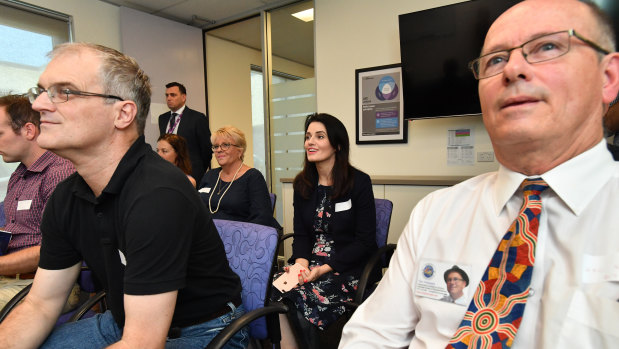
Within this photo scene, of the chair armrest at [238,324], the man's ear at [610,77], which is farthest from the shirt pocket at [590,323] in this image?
the chair armrest at [238,324]

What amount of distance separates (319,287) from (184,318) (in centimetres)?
83

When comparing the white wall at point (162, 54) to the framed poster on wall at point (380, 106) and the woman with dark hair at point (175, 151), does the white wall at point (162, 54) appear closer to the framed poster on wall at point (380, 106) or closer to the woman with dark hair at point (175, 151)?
the woman with dark hair at point (175, 151)

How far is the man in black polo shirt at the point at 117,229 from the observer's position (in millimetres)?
947

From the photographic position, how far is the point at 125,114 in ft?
3.77

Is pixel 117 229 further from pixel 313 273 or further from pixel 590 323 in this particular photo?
pixel 590 323

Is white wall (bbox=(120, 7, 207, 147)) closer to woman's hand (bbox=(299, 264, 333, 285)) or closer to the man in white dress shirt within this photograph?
woman's hand (bbox=(299, 264, 333, 285))

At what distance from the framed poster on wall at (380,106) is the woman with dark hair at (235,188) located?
1.44 metres

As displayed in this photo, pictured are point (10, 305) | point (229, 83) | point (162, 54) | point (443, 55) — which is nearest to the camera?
point (10, 305)

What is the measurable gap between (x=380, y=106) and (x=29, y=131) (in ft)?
9.47

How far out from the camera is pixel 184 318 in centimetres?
115

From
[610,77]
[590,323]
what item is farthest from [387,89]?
[590,323]

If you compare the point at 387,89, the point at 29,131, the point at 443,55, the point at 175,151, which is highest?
the point at 443,55

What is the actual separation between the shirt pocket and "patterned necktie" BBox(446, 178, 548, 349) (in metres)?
0.08

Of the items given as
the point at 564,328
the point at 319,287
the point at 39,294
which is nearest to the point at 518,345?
the point at 564,328
